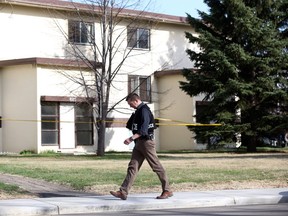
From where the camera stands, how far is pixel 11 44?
99.6ft

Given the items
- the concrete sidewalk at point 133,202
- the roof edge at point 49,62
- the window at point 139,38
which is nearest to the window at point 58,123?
the roof edge at point 49,62

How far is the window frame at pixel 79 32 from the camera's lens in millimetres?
30531

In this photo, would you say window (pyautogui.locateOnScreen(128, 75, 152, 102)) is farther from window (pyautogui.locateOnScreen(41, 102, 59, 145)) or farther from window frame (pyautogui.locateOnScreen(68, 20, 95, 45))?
window (pyautogui.locateOnScreen(41, 102, 59, 145))

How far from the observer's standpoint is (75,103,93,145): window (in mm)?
31375

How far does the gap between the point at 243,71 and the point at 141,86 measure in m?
7.33

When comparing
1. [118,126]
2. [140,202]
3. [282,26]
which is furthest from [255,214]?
[118,126]

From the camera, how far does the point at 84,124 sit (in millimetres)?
31875

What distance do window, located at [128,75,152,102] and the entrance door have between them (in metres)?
4.49

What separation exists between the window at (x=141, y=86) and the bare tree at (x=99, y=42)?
155cm

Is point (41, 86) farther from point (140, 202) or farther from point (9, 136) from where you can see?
point (140, 202)

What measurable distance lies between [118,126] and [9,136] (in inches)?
253

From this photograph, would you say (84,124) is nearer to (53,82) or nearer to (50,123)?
(50,123)

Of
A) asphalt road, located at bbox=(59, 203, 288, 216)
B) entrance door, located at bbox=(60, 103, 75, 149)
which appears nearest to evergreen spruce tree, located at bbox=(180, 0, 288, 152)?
entrance door, located at bbox=(60, 103, 75, 149)

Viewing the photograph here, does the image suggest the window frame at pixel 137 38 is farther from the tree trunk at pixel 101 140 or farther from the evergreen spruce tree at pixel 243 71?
the tree trunk at pixel 101 140
